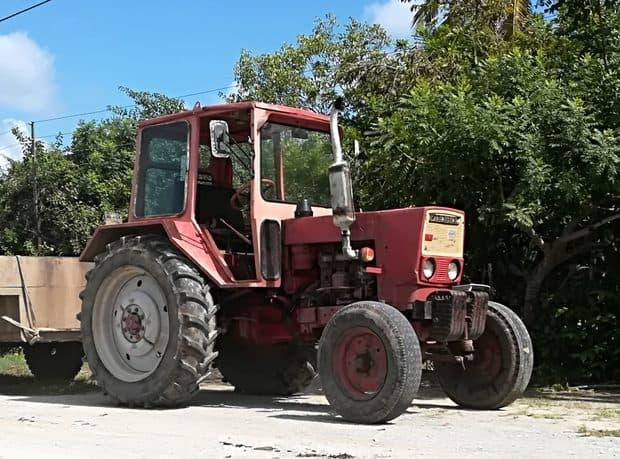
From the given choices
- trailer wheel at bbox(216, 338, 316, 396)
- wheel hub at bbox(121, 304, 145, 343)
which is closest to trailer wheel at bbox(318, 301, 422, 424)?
wheel hub at bbox(121, 304, 145, 343)

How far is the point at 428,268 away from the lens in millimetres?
8469

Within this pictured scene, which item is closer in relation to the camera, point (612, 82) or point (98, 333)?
point (98, 333)

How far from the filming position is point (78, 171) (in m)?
23.6

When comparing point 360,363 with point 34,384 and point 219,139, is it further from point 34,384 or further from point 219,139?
point 34,384

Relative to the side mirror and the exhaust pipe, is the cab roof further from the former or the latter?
the exhaust pipe

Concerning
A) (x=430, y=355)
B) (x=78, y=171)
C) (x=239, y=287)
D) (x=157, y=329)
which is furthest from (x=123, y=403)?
(x=78, y=171)

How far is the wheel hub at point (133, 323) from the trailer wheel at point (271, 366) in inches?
49.8

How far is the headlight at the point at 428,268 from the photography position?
27.6 feet

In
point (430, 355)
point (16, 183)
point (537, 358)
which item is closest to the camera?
point (430, 355)

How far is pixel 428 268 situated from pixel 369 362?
1.18 metres

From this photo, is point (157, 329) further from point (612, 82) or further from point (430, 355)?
point (612, 82)

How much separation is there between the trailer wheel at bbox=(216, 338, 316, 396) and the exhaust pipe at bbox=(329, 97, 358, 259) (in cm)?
241

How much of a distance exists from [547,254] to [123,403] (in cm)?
601

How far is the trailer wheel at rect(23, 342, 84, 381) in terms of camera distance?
12.1m
